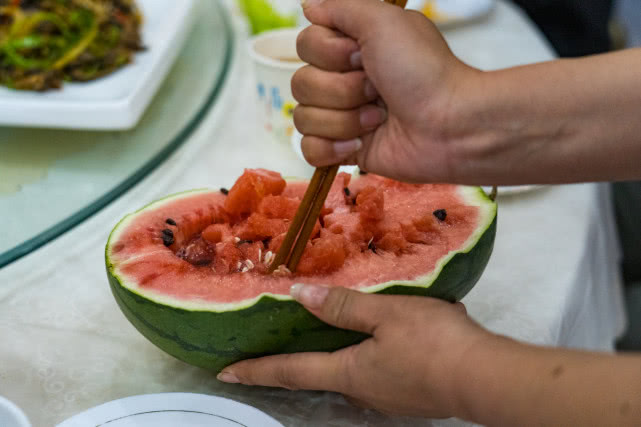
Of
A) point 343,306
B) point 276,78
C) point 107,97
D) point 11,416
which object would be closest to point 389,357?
point 343,306

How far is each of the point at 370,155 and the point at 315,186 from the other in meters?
0.09

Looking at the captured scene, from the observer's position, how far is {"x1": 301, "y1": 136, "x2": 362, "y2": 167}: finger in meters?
0.73

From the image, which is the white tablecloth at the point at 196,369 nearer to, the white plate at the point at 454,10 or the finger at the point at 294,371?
the finger at the point at 294,371

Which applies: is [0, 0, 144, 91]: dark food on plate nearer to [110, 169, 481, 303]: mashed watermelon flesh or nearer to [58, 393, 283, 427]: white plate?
[110, 169, 481, 303]: mashed watermelon flesh

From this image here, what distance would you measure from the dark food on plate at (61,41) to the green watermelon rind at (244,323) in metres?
0.85

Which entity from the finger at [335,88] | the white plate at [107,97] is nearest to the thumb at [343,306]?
the finger at [335,88]

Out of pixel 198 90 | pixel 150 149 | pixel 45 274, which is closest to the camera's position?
pixel 45 274

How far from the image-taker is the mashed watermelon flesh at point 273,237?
0.76 metres

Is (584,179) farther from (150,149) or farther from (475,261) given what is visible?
(150,149)

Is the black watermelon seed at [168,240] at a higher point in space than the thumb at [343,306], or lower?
lower

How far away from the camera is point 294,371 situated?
0.72 meters

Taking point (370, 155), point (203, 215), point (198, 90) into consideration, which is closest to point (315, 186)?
point (370, 155)

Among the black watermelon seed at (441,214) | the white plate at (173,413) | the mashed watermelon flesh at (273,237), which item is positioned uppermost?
the black watermelon seed at (441,214)

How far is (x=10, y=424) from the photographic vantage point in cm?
67
